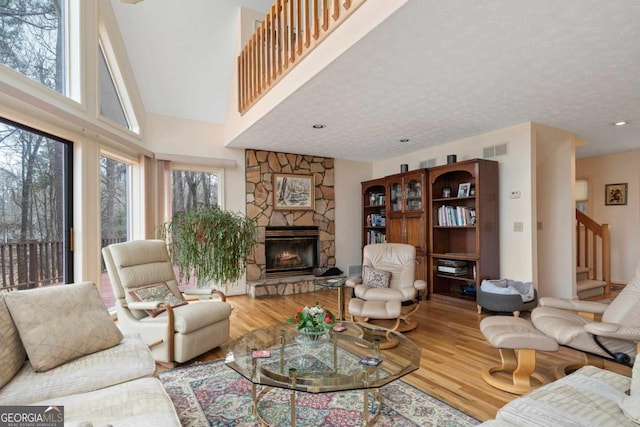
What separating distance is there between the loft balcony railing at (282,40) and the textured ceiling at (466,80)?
0.28 meters

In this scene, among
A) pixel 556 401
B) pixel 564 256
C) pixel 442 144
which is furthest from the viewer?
pixel 442 144

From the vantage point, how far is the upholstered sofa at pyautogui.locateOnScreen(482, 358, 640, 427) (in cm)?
127

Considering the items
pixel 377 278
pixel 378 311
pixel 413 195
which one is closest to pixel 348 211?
pixel 413 195

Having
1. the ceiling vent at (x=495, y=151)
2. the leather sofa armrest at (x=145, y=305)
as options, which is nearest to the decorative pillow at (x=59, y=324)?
the leather sofa armrest at (x=145, y=305)

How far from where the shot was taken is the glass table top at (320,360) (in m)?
1.69

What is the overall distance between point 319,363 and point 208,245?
2.57 m

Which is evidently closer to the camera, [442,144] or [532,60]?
[532,60]

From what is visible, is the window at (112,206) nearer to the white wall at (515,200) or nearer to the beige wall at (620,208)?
the white wall at (515,200)

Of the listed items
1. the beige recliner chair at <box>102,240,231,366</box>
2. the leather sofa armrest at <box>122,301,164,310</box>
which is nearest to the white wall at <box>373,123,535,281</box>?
the beige recliner chair at <box>102,240,231,366</box>

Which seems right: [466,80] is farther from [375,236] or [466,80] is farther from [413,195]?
[375,236]

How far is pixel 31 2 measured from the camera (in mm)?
2875

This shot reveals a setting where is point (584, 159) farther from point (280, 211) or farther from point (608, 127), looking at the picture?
point (280, 211)

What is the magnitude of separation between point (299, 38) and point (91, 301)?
2691 mm

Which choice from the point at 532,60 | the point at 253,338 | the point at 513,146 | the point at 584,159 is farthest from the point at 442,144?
the point at 253,338
